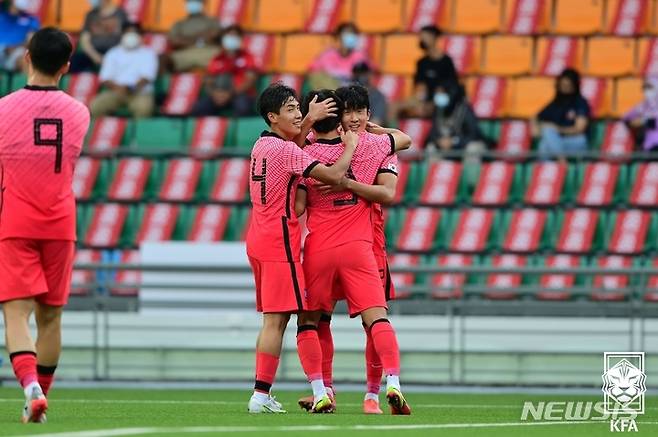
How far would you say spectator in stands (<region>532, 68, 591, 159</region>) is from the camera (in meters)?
19.4

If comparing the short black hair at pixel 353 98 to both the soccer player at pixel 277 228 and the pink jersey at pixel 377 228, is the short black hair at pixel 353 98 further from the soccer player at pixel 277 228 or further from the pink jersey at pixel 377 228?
the pink jersey at pixel 377 228

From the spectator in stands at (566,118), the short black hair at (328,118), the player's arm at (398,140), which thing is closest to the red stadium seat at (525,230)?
the spectator in stands at (566,118)

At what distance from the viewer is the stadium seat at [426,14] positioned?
2178cm

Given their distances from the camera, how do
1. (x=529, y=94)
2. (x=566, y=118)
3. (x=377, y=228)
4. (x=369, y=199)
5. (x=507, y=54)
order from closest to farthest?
(x=369, y=199)
(x=377, y=228)
(x=566, y=118)
(x=529, y=94)
(x=507, y=54)

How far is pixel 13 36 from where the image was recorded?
21.5 metres

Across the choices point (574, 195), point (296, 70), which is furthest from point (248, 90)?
point (574, 195)

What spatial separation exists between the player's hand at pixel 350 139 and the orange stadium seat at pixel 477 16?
11082 mm

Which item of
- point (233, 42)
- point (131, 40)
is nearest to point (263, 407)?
point (233, 42)

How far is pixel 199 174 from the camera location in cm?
1947

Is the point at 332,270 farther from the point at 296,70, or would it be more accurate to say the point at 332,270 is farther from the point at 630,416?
the point at 296,70

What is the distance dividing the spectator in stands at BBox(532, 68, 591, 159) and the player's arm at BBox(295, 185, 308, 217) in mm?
8947

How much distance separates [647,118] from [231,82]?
4.82 metres

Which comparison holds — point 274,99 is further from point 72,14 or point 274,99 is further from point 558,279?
point 72,14

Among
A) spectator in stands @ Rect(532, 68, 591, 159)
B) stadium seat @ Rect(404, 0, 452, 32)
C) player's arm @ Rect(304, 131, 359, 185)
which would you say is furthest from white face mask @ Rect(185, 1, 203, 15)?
player's arm @ Rect(304, 131, 359, 185)
